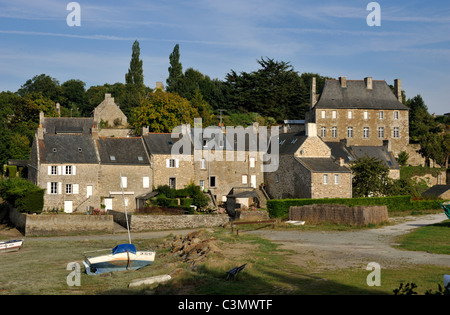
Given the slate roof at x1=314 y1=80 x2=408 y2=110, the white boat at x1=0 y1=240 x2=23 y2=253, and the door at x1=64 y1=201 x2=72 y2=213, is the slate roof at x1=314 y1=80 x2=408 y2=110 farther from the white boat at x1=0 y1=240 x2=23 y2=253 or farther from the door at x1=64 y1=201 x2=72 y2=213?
the white boat at x1=0 y1=240 x2=23 y2=253

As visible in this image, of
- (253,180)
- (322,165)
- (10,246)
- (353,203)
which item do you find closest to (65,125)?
(253,180)

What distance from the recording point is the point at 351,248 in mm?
28062

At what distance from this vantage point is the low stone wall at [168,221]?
43.3 meters

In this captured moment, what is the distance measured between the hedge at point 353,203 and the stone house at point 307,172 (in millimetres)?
2645

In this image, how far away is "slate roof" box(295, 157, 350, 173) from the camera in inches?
1865

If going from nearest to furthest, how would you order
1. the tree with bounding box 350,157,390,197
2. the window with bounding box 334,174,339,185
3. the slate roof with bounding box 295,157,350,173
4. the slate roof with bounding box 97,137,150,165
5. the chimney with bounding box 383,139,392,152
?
the slate roof with bounding box 295,157,350,173
the window with bounding box 334,174,339,185
the tree with bounding box 350,157,390,197
the slate roof with bounding box 97,137,150,165
the chimney with bounding box 383,139,392,152

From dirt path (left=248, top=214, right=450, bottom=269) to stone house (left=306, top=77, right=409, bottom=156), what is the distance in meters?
27.9

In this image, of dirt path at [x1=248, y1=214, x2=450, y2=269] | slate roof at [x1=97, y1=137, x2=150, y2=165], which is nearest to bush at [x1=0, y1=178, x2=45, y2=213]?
slate roof at [x1=97, y1=137, x2=150, y2=165]

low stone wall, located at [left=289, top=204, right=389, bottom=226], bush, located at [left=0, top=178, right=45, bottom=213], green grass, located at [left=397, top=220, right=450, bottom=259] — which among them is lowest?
green grass, located at [left=397, top=220, right=450, bottom=259]

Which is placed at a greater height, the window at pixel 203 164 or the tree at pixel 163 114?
the tree at pixel 163 114

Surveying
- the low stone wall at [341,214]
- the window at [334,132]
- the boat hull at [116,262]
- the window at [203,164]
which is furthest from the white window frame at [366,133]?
the boat hull at [116,262]

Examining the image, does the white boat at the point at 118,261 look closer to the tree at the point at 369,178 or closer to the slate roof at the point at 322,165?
the slate roof at the point at 322,165
